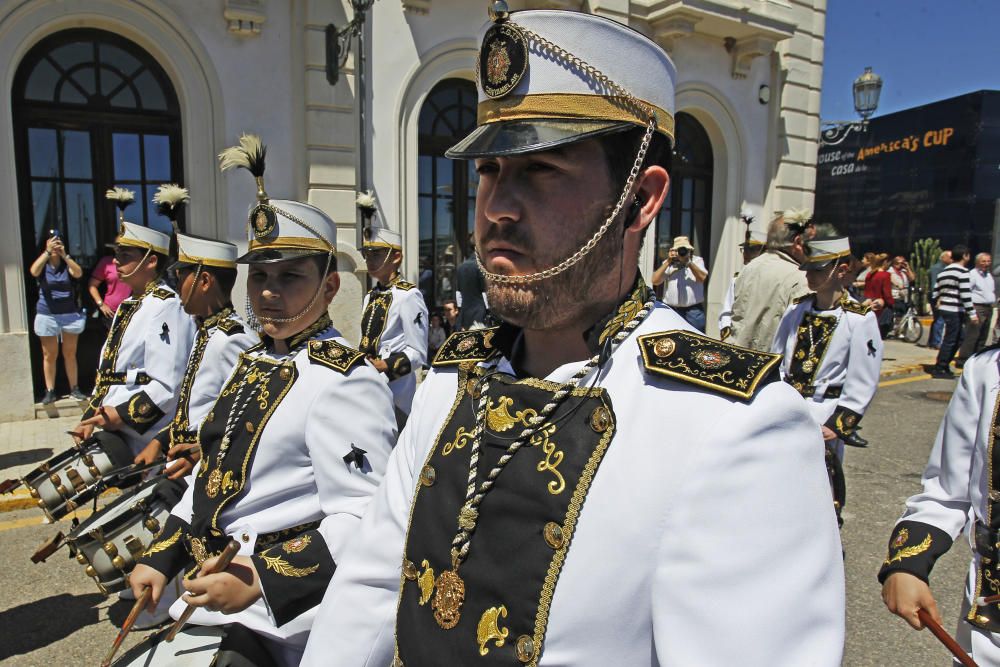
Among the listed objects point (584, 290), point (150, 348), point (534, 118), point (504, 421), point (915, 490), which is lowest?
point (915, 490)

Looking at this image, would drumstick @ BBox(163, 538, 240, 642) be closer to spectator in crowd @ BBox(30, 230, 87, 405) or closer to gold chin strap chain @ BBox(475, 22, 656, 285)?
gold chin strap chain @ BBox(475, 22, 656, 285)

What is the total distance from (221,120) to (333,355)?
7.11m

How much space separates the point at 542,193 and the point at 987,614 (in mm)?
1950

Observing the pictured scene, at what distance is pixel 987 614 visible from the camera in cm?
207

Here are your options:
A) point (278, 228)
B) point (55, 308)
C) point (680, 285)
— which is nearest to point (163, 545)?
point (278, 228)

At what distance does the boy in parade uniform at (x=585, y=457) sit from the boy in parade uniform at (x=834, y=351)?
3.83m

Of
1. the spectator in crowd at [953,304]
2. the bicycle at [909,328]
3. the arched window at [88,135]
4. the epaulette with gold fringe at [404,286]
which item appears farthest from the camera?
the bicycle at [909,328]

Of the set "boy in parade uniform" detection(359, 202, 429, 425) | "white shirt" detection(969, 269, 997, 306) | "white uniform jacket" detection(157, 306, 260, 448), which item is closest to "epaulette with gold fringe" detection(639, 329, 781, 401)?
"white uniform jacket" detection(157, 306, 260, 448)

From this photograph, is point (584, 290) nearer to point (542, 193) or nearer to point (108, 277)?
point (542, 193)

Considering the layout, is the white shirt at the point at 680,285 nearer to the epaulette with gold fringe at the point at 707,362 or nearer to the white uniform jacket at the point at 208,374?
the white uniform jacket at the point at 208,374

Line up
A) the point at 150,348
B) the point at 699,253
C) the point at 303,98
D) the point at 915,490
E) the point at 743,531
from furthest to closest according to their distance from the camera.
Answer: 1. the point at 699,253
2. the point at 303,98
3. the point at 915,490
4. the point at 150,348
5. the point at 743,531

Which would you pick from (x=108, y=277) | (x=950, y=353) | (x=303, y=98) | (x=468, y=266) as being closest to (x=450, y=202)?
(x=303, y=98)

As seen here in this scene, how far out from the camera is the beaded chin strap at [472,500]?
125 cm

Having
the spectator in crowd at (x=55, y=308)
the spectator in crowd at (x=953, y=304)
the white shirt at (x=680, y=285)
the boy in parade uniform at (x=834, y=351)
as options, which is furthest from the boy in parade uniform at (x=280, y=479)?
the spectator in crowd at (x=953, y=304)
